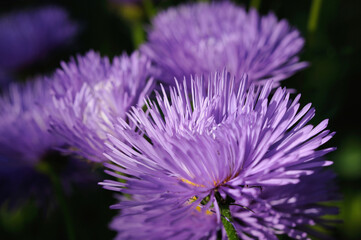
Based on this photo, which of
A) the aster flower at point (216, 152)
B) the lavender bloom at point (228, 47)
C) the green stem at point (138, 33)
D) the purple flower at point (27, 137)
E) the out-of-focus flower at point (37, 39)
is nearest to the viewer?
the aster flower at point (216, 152)

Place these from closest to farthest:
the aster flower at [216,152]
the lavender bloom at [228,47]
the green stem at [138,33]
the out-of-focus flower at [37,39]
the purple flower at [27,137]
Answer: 1. the aster flower at [216,152]
2. the lavender bloom at [228,47]
3. the purple flower at [27,137]
4. the green stem at [138,33]
5. the out-of-focus flower at [37,39]

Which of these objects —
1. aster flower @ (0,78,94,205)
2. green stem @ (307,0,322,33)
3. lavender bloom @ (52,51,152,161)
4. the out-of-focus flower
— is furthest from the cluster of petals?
green stem @ (307,0,322,33)

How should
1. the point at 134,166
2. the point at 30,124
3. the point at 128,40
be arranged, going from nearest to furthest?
the point at 134,166, the point at 30,124, the point at 128,40

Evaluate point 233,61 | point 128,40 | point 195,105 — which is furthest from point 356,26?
point 195,105

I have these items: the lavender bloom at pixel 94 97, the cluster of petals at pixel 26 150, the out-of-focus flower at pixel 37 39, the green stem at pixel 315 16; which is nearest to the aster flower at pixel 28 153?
the cluster of petals at pixel 26 150

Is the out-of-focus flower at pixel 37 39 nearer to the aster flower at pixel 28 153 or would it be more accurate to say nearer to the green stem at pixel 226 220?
the aster flower at pixel 28 153

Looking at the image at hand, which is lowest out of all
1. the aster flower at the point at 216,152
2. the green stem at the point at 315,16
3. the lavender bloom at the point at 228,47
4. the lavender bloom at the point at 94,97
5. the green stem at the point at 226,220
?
the green stem at the point at 226,220

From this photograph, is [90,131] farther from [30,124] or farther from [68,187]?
[68,187]

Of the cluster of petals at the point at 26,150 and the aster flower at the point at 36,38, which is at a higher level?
the aster flower at the point at 36,38
